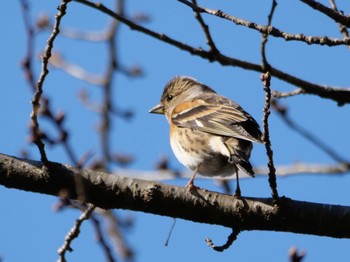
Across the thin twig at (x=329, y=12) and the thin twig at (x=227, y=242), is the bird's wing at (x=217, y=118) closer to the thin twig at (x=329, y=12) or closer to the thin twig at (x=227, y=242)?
the thin twig at (x=227, y=242)

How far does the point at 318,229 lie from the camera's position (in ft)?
14.7

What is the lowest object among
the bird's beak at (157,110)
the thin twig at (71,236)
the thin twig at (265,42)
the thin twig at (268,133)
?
the thin twig at (71,236)

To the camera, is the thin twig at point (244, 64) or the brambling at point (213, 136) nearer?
the thin twig at point (244, 64)

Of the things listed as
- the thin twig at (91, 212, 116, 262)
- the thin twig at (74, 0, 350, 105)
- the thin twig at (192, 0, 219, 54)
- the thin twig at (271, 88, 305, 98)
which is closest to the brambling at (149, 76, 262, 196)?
the thin twig at (271, 88, 305, 98)

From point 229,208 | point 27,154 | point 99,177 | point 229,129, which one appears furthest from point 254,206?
point 27,154

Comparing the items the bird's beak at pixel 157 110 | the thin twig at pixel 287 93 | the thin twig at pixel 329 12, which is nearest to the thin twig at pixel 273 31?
the thin twig at pixel 329 12

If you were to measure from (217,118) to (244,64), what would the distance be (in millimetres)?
1058

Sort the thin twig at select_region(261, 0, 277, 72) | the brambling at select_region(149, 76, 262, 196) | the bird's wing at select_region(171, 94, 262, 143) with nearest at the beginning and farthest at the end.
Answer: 1. the thin twig at select_region(261, 0, 277, 72)
2. the brambling at select_region(149, 76, 262, 196)
3. the bird's wing at select_region(171, 94, 262, 143)

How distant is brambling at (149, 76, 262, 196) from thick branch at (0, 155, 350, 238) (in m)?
0.58

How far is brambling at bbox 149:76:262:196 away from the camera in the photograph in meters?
5.61

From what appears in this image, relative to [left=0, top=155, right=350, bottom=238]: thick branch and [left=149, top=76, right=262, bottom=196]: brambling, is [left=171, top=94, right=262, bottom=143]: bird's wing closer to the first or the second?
[left=149, top=76, right=262, bottom=196]: brambling

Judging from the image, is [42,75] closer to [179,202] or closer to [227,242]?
[179,202]

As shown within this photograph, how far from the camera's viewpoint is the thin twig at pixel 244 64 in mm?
4828

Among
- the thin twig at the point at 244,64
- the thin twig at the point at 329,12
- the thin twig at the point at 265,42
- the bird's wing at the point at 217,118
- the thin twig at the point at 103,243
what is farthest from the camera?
the bird's wing at the point at 217,118
